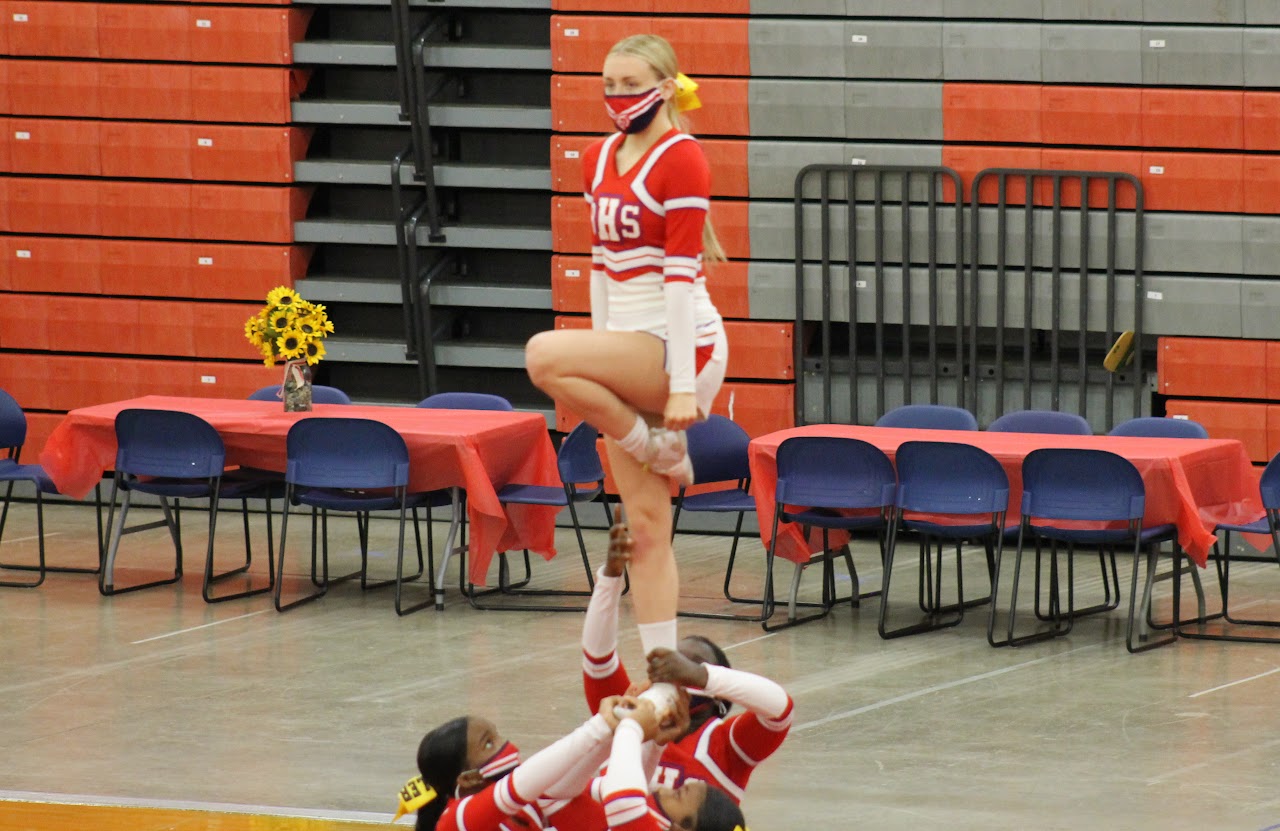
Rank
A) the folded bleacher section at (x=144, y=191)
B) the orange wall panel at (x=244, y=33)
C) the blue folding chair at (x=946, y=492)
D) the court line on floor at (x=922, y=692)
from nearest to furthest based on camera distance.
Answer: the court line on floor at (x=922, y=692)
the blue folding chair at (x=946, y=492)
the orange wall panel at (x=244, y=33)
the folded bleacher section at (x=144, y=191)

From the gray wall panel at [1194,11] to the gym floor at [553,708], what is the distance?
2592 millimetres

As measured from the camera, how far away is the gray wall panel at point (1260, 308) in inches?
360

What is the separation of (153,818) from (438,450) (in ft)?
10.3

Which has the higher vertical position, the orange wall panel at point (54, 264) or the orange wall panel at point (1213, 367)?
the orange wall panel at point (54, 264)

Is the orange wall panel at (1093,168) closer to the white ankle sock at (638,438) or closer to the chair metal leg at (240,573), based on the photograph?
the chair metal leg at (240,573)

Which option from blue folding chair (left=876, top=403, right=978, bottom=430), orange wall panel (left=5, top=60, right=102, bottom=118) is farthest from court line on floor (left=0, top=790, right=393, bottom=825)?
orange wall panel (left=5, top=60, right=102, bottom=118)

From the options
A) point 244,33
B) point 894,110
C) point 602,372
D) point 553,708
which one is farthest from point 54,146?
point 602,372

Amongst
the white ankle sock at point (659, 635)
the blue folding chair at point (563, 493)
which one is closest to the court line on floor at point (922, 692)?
the blue folding chair at point (563, 493)

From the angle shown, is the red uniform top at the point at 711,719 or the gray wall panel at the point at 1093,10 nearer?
the red uniform top at the point at 711,719

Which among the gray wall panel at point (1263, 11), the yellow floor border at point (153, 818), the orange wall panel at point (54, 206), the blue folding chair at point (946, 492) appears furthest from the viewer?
the orange wall panel at point (54, 206)

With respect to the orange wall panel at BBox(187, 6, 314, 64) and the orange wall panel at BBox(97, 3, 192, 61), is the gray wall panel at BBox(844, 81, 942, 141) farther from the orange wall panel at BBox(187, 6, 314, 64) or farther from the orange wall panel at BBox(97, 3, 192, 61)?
the orange wall panel at BBox(97, 3, 192, 61)

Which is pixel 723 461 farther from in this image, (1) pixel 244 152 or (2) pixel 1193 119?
(1) pixel 244 152

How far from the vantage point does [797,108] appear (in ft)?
31.9

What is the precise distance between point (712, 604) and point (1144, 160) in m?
3.04
